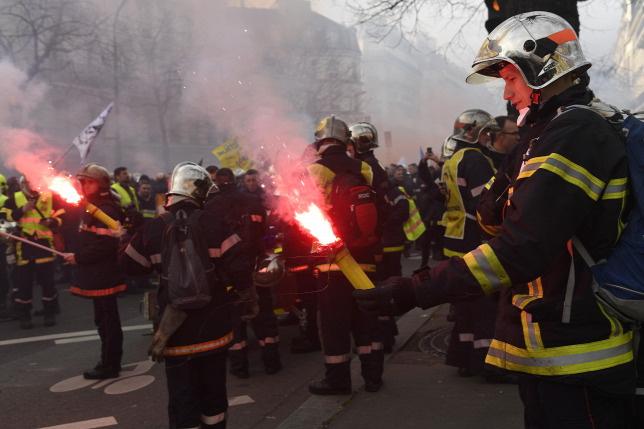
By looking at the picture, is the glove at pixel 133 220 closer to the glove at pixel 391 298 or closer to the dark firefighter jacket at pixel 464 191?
the dark firefighter jacket at pixel 464 191

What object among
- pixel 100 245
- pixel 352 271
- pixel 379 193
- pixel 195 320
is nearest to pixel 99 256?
pixel 100 245

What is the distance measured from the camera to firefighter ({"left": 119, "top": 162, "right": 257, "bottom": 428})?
12.3 ft

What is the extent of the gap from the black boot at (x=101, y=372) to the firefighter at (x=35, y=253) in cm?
293

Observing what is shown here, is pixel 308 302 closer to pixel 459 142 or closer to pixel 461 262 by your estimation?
pixel 459 142

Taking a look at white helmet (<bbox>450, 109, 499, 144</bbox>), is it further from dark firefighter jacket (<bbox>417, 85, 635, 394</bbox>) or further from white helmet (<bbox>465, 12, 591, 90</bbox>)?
dark firefighter jacket (<bbox>417, 85, 635, 394</bbox>)

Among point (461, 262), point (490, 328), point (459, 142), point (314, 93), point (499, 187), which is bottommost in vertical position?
point (490, 328)

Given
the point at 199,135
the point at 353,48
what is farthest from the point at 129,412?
the point at 353,48

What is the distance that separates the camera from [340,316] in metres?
4.85

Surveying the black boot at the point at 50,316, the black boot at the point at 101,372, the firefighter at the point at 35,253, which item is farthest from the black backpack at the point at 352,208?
the black boot at the point at 50,316

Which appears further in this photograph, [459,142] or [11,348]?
[11,348]

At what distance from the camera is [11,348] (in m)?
7.13

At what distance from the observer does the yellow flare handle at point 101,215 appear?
5512 millimetres

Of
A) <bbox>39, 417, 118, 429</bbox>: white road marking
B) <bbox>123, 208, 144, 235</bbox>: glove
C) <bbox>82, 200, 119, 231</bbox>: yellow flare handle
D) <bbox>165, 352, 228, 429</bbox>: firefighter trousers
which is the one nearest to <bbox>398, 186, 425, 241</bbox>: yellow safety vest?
<bbox>82, 200, 119, 231</bbox>: yellow flare handle

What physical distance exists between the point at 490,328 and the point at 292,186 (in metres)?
2.39
